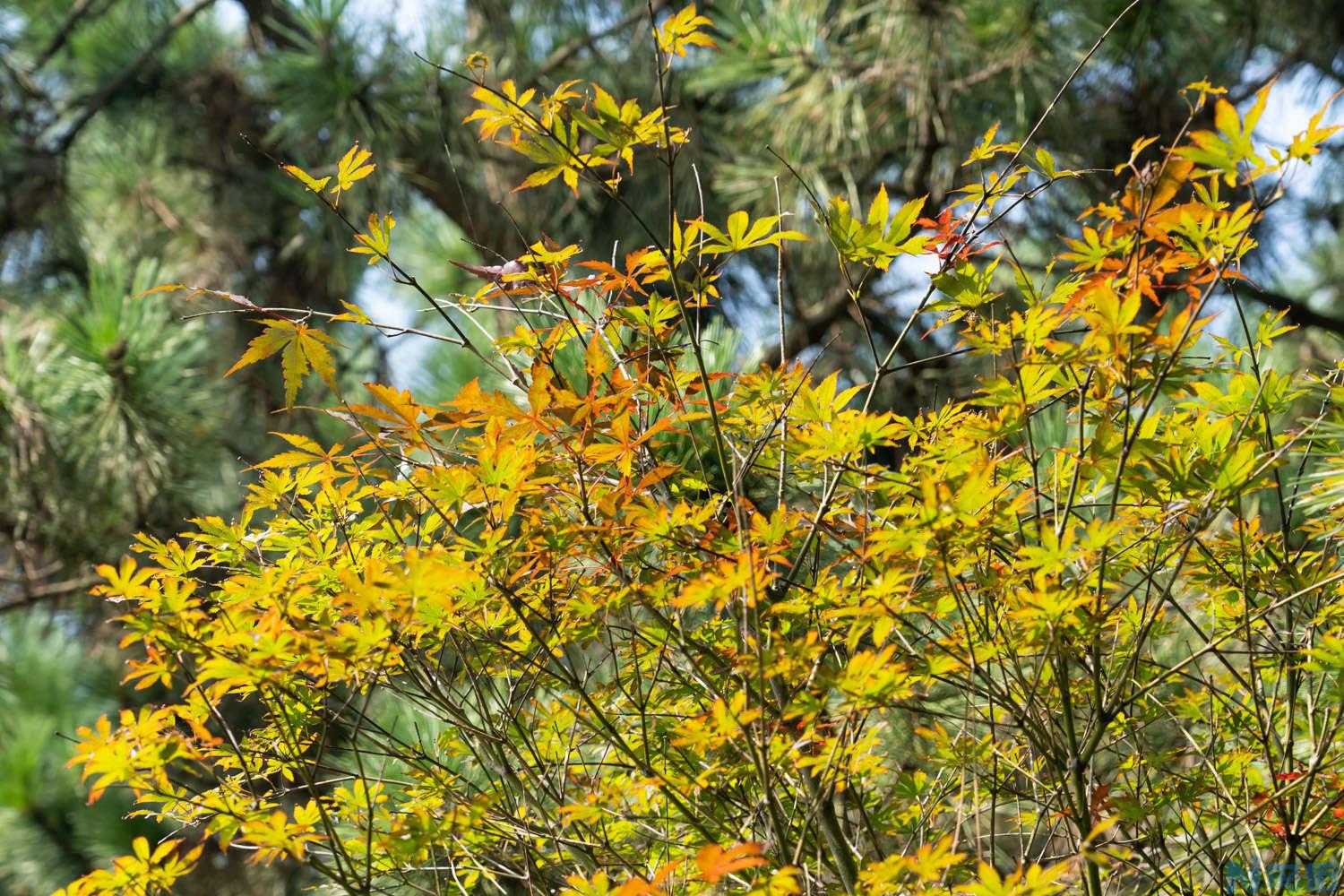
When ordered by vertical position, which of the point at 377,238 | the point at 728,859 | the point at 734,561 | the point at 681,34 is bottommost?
the point at 728,859

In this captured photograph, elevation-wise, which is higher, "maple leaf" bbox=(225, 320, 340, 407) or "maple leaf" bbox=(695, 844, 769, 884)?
"maple leaf" bbox=(225, 320, 340, 407)

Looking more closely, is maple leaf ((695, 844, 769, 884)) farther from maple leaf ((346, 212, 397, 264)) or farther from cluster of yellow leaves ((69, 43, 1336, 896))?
maple leaf ((346, 212, 397, 264))

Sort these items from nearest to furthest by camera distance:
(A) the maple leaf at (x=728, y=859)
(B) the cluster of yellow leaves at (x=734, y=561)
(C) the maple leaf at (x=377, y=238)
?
(A) the maple leaf at (x=728, y=859)
(B) the cluster of yellow leaves at (x=734, y=561)
(C) the maple leaf at (x=377, y=238)

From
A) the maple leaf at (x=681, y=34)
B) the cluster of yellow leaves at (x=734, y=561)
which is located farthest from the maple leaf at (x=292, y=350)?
the maple leaf at (x=681, y=34)

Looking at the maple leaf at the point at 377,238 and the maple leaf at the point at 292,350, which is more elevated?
the maple leaf at the point at 377,238

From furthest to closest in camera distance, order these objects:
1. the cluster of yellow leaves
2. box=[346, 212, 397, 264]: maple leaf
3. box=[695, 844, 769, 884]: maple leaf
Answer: box=[346, 212, 397, 264]: maple leaf < the cluster of yellow leaves < box=[695, 844, 769, 884]: maple leaf

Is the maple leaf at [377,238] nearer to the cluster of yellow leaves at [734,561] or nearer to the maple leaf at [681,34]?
the cluster of yellow leaves at [734,561]

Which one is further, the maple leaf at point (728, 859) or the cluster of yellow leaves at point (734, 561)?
the cluster of yellow leaves at point (734, 561)

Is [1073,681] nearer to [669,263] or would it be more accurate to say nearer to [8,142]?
[669,263]

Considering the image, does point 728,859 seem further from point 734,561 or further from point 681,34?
point 681,34

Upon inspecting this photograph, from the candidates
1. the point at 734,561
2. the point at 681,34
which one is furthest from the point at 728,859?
the point at 681,34

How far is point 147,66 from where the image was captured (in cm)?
345

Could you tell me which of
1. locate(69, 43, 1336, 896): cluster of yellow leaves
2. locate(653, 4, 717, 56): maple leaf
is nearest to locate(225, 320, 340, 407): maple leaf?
locate(69, 43, 1336, 896): cluster of yellow leaves

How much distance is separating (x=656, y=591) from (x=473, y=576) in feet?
0.45
